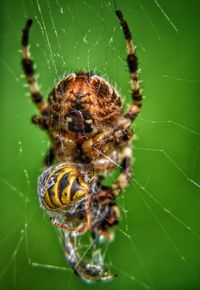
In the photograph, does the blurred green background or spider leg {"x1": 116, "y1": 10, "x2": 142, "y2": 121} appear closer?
spider leg {"x1": 116, "y1": 10, "x2": 142, "y2": 121}

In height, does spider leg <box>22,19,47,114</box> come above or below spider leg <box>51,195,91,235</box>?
above

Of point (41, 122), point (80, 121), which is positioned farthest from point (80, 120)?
point (41, 122)

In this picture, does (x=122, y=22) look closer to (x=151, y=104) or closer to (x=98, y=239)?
(x=98, y=239)

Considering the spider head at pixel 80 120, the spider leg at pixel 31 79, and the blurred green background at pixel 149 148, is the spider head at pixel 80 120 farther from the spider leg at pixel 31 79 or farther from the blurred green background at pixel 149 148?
the blurred green background at pixel 149 148

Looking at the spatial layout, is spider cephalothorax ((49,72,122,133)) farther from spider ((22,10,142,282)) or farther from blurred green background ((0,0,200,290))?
blurred green background ((0,0,200,290))

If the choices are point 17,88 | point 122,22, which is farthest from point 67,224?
point 17,88

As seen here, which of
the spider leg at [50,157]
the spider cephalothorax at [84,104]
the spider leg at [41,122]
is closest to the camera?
the spider cephalothorax at [84,104]

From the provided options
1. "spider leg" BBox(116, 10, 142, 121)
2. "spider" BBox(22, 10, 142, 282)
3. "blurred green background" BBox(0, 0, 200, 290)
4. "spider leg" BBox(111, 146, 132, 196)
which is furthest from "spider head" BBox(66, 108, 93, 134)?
"blurred green background" BBox(0, 0, 200, 290)

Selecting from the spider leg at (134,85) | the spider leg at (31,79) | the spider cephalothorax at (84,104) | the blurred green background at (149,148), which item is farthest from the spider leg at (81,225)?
the blurred green background at (149,148)
